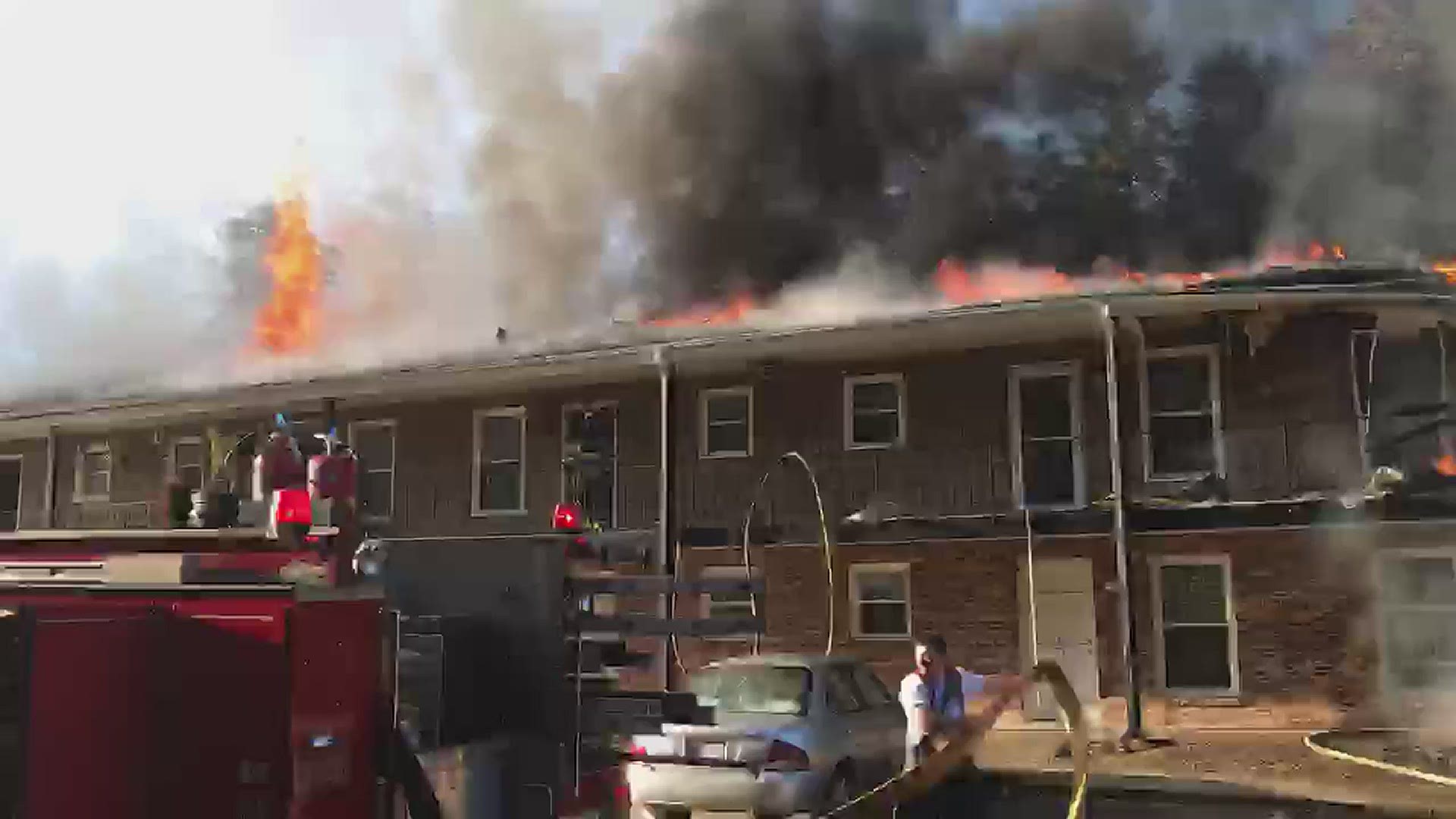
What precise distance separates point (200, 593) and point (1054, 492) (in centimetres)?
1264

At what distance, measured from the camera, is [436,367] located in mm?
17875

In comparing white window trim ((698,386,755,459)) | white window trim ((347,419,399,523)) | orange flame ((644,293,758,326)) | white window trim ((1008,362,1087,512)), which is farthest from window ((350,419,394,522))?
white window trim ((1008,362,1087,512))

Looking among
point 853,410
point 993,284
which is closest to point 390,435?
point 853,410

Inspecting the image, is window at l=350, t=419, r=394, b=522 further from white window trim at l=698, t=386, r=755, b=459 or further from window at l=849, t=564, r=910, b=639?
window at l=849, t=564, r=910, b=639

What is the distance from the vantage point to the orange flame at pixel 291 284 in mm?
24578

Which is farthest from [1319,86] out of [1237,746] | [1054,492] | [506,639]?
[506,639]

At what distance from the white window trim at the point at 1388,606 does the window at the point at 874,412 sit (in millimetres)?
5786

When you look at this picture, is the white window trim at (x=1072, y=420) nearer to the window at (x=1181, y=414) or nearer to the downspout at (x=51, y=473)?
the window at (x=1181, y=414)

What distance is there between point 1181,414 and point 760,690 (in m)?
8.49

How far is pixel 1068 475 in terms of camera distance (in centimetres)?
1595

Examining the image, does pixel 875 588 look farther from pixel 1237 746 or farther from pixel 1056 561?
pixel 1237 746

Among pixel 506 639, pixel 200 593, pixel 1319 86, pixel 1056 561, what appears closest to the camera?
pixel 200 593

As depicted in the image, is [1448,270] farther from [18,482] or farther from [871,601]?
[18,482]

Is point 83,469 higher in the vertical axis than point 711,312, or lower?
lower
